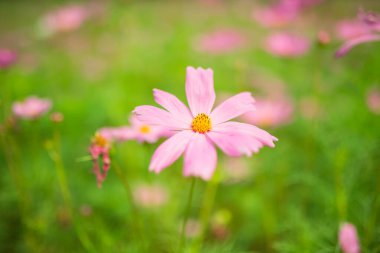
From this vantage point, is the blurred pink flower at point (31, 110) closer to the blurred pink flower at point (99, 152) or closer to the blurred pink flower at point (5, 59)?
the blurred pink flower at point (5, 59)

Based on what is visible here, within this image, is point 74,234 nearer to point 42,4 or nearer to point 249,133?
point 249,133

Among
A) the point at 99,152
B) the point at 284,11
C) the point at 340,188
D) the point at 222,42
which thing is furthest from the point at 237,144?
the point at 222,42

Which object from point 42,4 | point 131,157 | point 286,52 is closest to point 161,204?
point 131,157

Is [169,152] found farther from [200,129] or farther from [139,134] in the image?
[139,134]

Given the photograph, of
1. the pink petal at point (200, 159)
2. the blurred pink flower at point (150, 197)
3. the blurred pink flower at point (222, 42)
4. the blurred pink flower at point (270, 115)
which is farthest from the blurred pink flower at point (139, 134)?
the blurred pink flower at point (222, 42)

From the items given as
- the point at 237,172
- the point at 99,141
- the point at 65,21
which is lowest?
the point at 99,141
